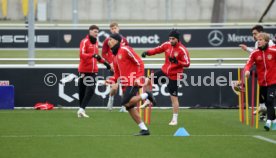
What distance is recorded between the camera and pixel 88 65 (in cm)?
2073

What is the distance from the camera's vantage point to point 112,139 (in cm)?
1568

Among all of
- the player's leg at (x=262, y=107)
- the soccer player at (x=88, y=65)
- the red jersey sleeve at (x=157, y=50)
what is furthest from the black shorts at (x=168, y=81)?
the player's leg at (x=262, y=107)

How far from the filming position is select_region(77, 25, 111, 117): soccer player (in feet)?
67.2

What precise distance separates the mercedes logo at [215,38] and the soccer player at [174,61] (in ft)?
56.8

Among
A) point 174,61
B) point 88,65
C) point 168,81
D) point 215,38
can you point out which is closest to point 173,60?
point 174,61

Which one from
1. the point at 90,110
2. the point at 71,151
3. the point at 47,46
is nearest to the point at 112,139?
the point at 71,151

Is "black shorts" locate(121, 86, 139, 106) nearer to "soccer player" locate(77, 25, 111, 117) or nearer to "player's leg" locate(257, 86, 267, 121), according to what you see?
"player's leg" locate(257, 86, 267, 121)

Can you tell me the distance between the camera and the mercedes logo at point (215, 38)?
3625cm

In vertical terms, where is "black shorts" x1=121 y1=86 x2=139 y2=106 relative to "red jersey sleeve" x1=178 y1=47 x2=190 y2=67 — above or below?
below

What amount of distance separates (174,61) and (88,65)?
2.68m

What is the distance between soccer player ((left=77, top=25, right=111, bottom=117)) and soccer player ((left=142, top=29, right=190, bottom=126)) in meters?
1.85

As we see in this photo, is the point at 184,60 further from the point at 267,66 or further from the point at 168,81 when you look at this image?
the point at 267,66

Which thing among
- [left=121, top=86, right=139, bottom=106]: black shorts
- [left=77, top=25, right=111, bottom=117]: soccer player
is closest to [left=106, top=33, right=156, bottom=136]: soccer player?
[left=121, top=86, right=139, bottom=106]: black shorts

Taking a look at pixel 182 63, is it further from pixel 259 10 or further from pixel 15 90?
pixel 259 10
